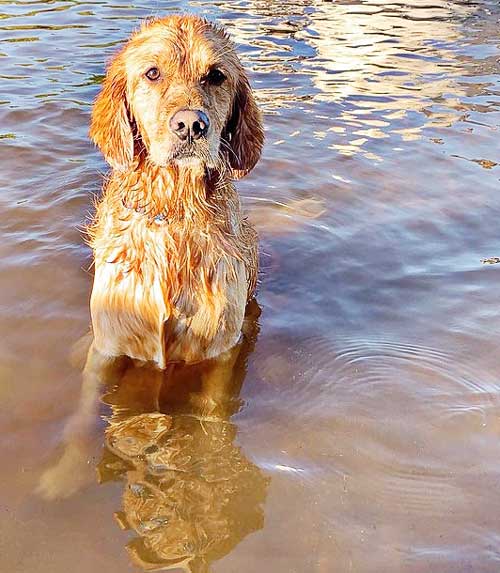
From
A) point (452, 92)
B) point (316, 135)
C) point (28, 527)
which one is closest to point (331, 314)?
point (28, 527)

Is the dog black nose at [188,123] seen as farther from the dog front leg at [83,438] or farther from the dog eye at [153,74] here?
the dog front leg at [83,438]

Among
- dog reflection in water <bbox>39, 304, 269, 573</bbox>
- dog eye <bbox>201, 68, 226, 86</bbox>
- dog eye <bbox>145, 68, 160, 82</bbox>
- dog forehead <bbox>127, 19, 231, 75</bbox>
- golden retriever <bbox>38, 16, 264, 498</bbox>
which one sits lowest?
dog reflection in water <bbox>39, 304, 269, 573</bbox>

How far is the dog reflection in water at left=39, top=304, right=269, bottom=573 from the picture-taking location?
10.0 feet

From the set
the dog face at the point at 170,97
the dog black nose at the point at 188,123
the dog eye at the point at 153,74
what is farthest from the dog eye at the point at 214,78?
the dog black nose at the point at 188,123

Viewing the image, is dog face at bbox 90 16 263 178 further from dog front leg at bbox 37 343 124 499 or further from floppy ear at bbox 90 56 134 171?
dog front leg at bbox 37 343 124 499

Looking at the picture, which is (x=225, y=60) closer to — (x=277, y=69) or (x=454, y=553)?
(x=454, y=553)

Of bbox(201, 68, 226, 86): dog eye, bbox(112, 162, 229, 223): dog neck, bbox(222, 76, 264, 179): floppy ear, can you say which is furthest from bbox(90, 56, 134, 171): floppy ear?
bbox(222, 76, 264, 179): floppy ear

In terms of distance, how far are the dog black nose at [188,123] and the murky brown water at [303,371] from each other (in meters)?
1.47

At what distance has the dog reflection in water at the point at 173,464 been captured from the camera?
3062 millimetres

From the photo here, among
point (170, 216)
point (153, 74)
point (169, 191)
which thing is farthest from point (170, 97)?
point (170, 216)

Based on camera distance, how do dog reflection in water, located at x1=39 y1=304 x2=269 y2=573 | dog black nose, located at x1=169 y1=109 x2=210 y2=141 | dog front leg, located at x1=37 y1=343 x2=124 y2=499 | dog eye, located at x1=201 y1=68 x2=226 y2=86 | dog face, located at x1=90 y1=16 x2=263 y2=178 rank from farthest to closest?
dog eye, located at x1=201 y1=68 x2=226 y2=86
dog face, located at x1=90 y1=16 x2=263 y2=178
dog black nose, located at x1=169 y1=109 x2=210 y2=141
dog front leg, located at x1=37 y1=343 x2=124 y2=499
dog reflection in water, located at x1=39 y1=304 x2=269 y2=573

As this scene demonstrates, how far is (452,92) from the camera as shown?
360 inches

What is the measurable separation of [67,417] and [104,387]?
0.32 m

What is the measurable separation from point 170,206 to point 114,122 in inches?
21.6
